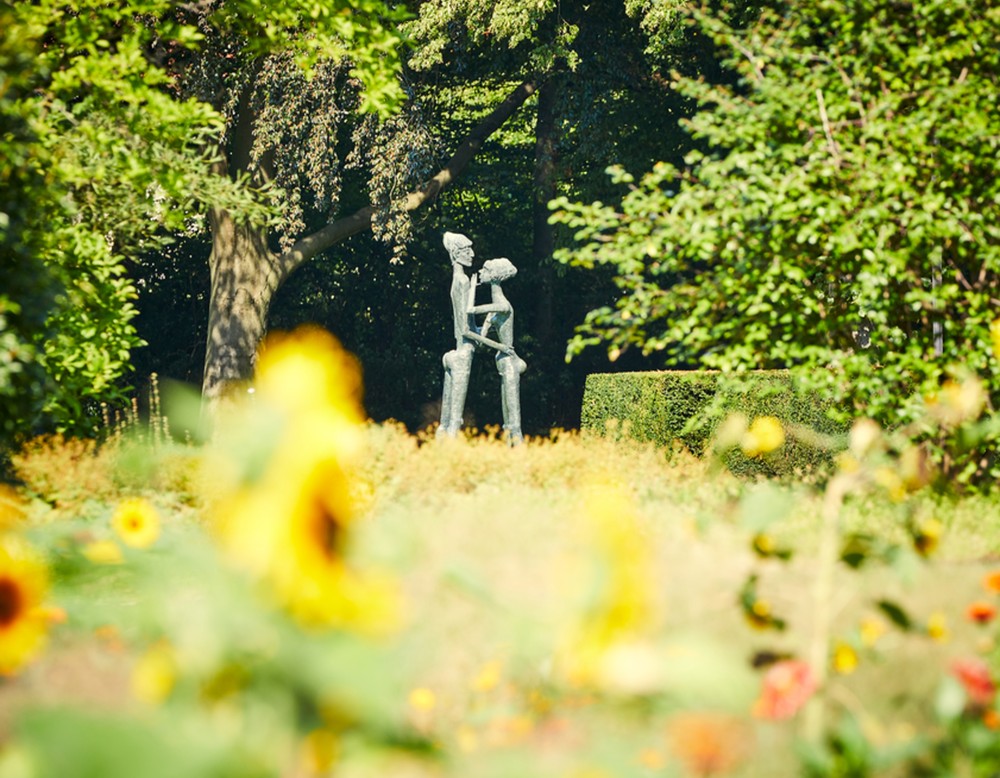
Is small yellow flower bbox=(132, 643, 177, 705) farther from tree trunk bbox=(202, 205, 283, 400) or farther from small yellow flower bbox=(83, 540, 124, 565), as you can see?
tree trunk bbox=(202, 205, 283, 400)

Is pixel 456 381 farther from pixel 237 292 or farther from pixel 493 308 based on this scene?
pixel 237 292

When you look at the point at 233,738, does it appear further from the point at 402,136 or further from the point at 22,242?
the point at 402,136

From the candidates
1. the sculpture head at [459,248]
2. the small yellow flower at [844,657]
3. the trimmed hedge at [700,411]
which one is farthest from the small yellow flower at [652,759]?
the sculpture head at [459,248]

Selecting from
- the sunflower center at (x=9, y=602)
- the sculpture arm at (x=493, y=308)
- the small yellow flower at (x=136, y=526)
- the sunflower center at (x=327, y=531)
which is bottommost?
the small yellow flower at (x=136, y=526)

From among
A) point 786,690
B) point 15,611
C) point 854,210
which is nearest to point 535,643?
point 15,611

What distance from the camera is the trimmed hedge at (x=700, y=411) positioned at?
13.0 meters

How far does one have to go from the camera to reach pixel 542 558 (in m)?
3.99

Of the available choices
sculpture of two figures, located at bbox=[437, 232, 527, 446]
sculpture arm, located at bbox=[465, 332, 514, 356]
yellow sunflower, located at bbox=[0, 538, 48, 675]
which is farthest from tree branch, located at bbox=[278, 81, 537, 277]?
yellow sunflower, located at bbox=[0, 538, 48, 675]

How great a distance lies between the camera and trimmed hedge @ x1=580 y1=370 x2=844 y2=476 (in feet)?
42.5

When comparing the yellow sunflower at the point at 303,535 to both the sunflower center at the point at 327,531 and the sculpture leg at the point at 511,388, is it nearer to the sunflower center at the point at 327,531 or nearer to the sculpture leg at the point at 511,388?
the sunflower center at the point at 327,531

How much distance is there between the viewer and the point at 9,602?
1821 millimetres

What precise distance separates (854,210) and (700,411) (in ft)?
19.3

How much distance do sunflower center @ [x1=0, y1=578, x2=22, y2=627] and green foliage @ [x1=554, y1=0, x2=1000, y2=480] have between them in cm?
494

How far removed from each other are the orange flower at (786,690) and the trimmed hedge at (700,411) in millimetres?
9461
